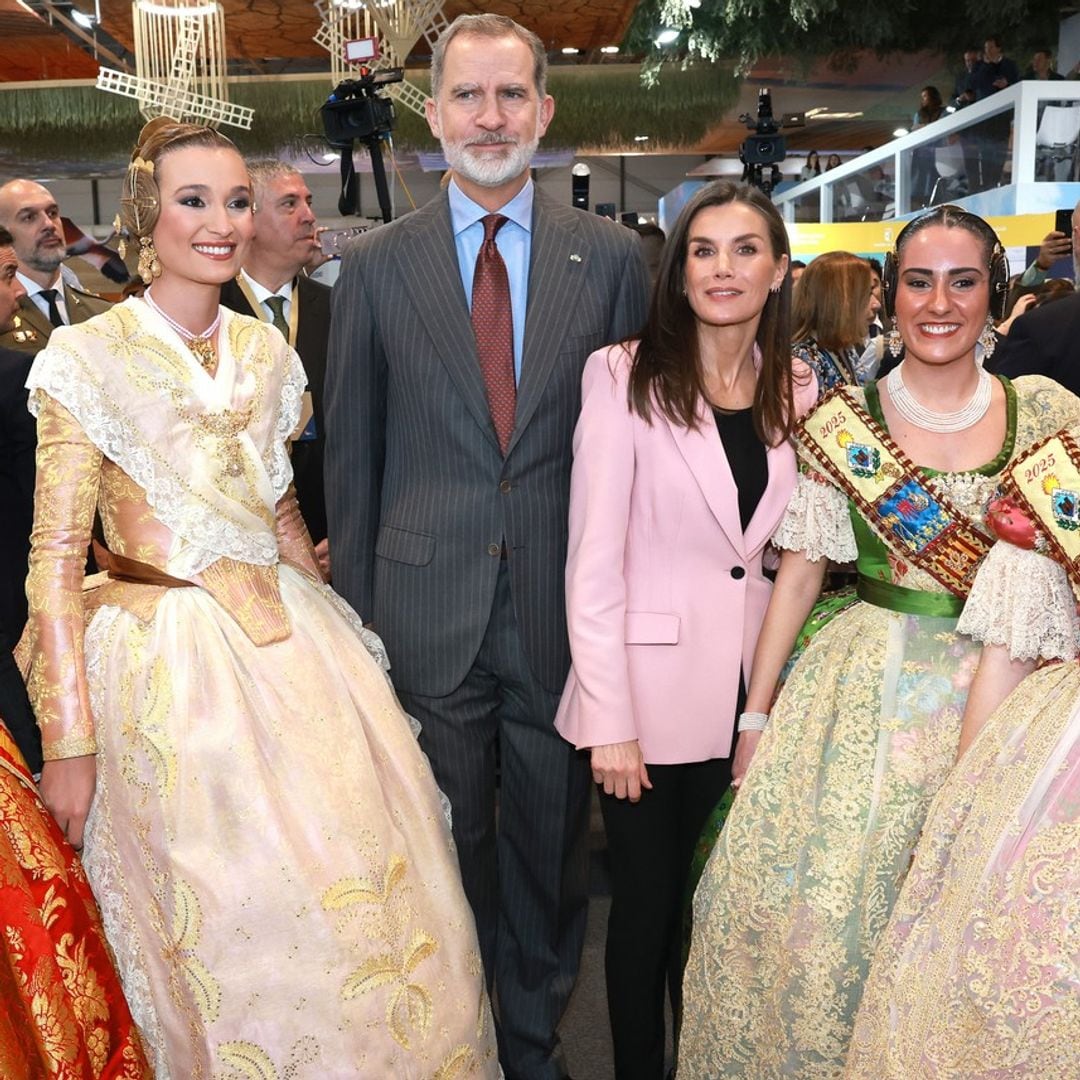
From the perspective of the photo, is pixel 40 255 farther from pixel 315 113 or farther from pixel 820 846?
pixel 315 113

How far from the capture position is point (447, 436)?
2.21 metres

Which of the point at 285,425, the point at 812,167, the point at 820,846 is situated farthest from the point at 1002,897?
the point at 812,167

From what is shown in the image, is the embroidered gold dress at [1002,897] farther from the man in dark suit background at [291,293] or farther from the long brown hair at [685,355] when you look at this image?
the man in dark suit background at [291,293]

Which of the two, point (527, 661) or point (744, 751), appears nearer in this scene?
point (744, 751)

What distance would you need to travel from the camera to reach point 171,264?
1991mm

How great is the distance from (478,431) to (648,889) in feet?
2.77

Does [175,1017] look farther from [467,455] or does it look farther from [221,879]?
[467,455]

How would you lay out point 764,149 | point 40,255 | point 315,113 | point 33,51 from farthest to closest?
1. point 315,113
2. point 33,51
3. point 764,149
4. point 40,255

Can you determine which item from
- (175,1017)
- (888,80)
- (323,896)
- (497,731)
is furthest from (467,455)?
(888,80)

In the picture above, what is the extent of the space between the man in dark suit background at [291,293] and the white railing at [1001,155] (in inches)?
259

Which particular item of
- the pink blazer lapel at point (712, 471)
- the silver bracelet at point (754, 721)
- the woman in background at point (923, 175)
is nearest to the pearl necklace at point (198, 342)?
the pink blazer lapel at point (712, 471)

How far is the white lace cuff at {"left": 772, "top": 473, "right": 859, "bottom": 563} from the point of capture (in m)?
2.09

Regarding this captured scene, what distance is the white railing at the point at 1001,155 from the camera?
28.0ft

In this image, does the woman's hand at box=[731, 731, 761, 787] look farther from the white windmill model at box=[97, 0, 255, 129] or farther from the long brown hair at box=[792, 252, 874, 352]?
the white windmill model at box=[97, 0, 255, 129]
